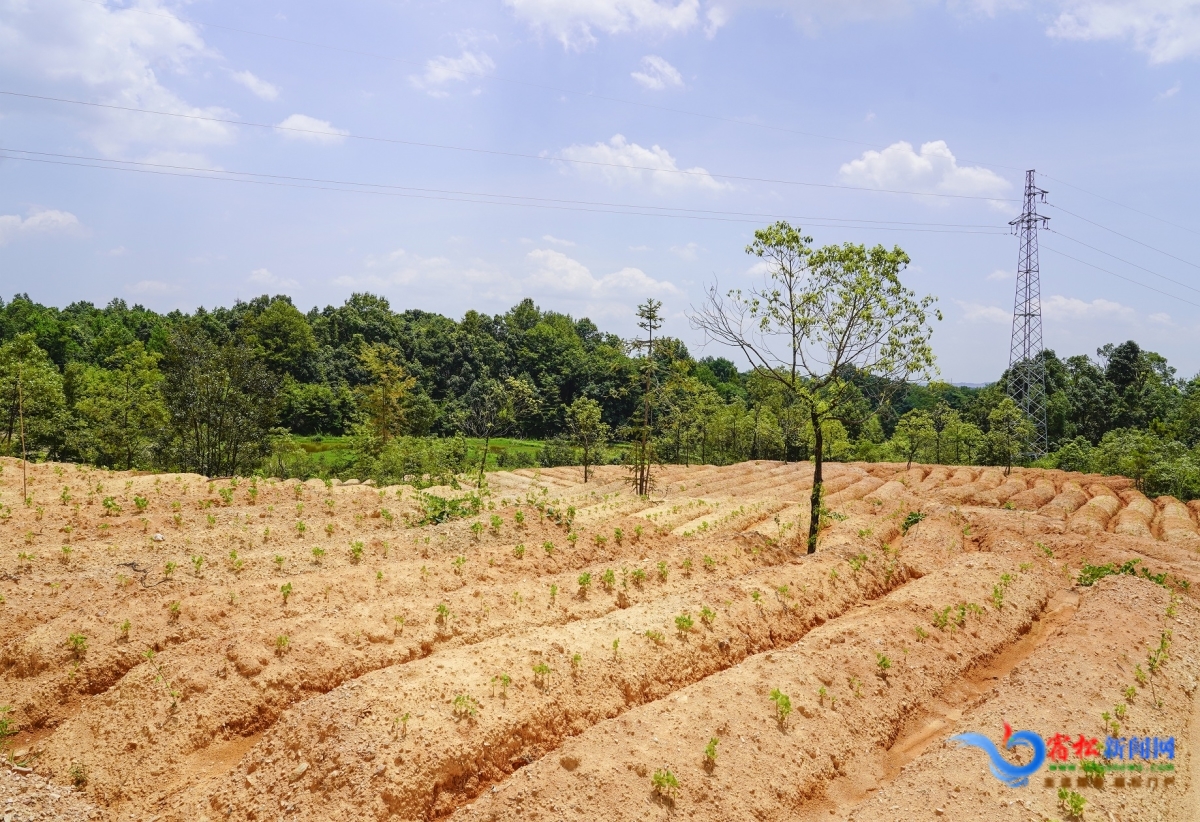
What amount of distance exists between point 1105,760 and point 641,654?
242 inches

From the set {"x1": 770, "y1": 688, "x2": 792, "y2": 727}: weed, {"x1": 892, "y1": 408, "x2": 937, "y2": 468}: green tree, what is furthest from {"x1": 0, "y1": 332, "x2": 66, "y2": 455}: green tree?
{"x1": 892, "y1": 408, "x2": 937, "y2": 468}: green tree

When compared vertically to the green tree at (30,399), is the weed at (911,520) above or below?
below

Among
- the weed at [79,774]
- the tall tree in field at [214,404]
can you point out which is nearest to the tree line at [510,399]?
the tall tree in field at [214,404]

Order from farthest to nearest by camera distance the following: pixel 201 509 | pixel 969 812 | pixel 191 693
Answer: pixel 201 509
pixel 191 693
pixel 969 812

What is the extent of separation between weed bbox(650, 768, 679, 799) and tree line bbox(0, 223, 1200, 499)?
37.6 feet

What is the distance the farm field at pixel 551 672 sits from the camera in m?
7.91

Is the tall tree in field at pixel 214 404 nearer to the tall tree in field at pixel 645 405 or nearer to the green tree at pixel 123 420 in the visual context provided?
the green tree at pixel 123 420

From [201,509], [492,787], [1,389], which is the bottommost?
[492,787]

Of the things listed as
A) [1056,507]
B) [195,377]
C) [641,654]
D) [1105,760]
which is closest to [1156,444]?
[1056,507]

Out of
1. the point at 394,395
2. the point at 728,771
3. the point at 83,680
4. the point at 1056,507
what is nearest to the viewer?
the point at 728,771

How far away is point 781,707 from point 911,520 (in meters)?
16.3

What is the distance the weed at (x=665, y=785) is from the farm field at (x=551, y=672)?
43mm

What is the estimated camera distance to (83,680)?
10.1m

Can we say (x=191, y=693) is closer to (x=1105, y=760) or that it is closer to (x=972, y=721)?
(x=972, y=721)
